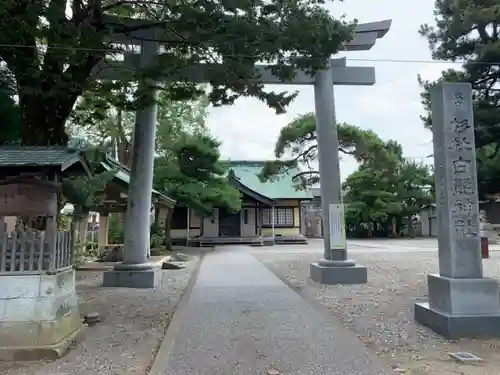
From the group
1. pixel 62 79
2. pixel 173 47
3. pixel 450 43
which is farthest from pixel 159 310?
pixel 450 43

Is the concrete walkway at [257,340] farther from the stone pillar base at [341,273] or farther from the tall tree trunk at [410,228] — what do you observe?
the tall tree trunk at [410,228]

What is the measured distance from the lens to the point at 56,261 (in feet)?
18.1

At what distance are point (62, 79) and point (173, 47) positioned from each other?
2115 millimetres

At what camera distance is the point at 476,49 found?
10195 millimetres

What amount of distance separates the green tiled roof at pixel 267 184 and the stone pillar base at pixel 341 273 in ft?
57.8

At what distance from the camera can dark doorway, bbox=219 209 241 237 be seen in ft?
100

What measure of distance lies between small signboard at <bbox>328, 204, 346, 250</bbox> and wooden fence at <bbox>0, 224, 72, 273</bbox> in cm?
762

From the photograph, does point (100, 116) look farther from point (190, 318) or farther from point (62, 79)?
point (190, 318)

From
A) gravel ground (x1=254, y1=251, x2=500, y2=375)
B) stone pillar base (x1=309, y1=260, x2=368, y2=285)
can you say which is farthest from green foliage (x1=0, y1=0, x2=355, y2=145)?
stone pillar base (x1=309, y1=260, x2=368, y2=285)

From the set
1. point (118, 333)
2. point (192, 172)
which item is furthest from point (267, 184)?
point (118, 333)

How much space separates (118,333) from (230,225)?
2429 cm

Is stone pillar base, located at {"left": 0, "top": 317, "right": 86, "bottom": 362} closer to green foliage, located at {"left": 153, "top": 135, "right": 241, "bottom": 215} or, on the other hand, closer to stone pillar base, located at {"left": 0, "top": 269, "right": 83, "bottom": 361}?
stone pillar base, located at {"left": 0, "top": 269, "right": 83, "bottom": 361}

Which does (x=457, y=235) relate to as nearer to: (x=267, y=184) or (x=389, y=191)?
(x=267, y=184)

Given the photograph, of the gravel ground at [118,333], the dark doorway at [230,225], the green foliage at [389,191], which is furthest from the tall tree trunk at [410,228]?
the gravel ground at [118,333]
